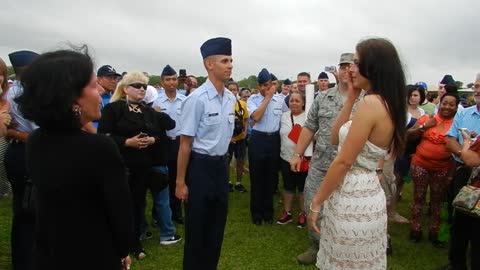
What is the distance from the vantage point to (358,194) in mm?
2373

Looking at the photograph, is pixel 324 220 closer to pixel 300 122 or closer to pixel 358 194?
pixel 358 194

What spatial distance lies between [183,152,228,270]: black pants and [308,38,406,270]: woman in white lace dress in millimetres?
996

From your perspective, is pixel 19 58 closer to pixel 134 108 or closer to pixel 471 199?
pixel 134 108

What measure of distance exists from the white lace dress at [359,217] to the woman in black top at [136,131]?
2.29m

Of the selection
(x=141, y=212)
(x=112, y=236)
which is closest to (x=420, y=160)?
(x=141, y=212)

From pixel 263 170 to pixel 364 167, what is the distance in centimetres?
344

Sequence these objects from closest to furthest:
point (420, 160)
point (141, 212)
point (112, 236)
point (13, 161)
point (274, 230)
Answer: point (112, 236)
point (13, 161)
point (141, 212)
point (420, 160)
point (274, 230)

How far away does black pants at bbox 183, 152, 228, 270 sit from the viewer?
3148 millimetres

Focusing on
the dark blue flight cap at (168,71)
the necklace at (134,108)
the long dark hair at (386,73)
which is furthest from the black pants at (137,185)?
the long dark hair at (386,73)

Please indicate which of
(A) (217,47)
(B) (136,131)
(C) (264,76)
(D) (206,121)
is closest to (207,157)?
(D) (206,121)

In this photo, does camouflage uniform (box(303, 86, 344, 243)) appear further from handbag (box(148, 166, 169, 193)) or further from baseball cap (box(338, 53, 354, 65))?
handbag (box(148, 166, 169, 193))

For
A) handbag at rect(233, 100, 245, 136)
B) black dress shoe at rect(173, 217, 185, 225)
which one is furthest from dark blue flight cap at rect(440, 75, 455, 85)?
black dress shoe at rect(173, 217, 185, 225)

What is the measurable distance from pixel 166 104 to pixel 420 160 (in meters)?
3.57

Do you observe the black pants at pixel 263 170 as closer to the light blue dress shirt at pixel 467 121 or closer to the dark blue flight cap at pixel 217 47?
the light blue dress shirt at pixel 467 121
